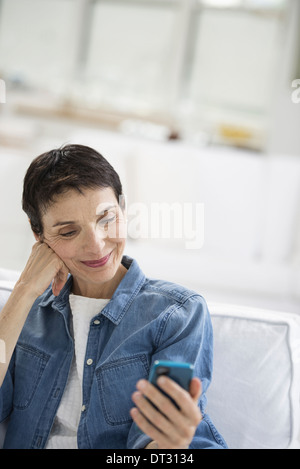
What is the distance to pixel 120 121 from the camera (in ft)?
14.9

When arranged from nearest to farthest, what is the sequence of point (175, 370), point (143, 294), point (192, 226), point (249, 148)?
point (175, 370) → point (143, 294) → point (192, 226) → point (249, 148)

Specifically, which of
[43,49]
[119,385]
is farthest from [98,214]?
[43,49]

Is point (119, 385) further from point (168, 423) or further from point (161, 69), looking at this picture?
point (161, 69)

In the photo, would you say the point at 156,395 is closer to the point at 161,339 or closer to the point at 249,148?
the point at 161,339

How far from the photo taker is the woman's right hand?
2.99 feet

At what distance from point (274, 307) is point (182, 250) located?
25 centimetres

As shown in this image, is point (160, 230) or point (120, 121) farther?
point (120, 121)

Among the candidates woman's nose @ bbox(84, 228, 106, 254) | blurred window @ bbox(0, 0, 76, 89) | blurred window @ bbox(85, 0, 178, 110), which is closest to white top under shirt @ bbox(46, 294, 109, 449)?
woman's nose @ bbox(84, 228, 106, 254)

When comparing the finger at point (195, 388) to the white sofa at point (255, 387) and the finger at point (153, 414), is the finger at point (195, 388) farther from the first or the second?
the white sofa at point (255, 387)

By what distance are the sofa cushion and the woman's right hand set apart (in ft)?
0.96

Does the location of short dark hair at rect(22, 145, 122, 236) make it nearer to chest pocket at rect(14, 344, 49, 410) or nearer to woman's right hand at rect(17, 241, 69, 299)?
woman's right hand at rect(17, 241, 69, 299)

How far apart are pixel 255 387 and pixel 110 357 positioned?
0.27 meters

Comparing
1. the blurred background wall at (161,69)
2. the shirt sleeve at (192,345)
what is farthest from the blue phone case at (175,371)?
the blurred background wall at (161,69)
